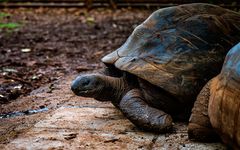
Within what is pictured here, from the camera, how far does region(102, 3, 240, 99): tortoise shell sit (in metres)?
3.24

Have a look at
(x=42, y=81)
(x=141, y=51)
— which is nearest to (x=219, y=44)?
(x=141, y=51)

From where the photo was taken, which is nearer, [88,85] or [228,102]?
[228,102]

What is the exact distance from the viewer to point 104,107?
3977 mm

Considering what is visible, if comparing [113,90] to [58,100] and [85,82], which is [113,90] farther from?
[58,100]

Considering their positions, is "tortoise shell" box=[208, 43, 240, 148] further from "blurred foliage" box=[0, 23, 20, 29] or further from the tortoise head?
"blurred foliage" box=[0, 23, 20, 29]

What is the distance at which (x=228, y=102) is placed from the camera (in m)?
2.42

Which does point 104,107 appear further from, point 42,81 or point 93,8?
point 93,8

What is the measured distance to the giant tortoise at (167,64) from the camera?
10.6 ft

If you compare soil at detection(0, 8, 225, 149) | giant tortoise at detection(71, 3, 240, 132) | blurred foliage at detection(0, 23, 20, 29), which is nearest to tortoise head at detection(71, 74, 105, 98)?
giant tortoise at detection(71, 3, 240, 132)

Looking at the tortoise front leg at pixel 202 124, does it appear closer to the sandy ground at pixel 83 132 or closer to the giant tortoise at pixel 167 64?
the sandy ground at pixel 83 132

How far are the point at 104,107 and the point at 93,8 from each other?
11.3 metres

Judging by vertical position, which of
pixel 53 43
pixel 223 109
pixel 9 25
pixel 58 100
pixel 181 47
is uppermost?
pixel 181 47

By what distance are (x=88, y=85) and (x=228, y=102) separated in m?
1.38

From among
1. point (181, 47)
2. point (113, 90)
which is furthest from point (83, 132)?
point (181, 47)
